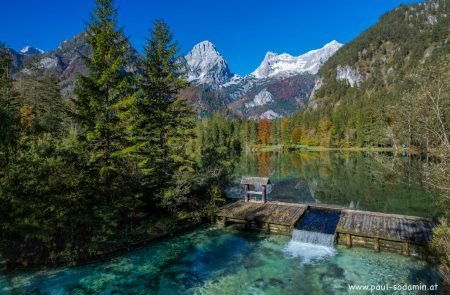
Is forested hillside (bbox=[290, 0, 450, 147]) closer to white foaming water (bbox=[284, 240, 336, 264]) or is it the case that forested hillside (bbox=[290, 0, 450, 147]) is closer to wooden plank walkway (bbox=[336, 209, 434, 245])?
wooden plank walkway (bbox=[336, 209, 434, 245])

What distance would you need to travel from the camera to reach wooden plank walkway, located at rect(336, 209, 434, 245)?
17625 mm

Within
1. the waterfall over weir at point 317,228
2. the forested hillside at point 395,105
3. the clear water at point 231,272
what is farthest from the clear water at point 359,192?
the clear water at point 231,272

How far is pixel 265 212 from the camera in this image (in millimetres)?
24297

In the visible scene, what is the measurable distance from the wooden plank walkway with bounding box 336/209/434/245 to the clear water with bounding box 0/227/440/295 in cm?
128

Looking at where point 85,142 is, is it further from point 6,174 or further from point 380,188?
point 380,188

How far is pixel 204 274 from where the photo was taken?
1555cm

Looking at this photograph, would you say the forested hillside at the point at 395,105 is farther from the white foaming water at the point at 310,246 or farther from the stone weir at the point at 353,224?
the white foaming water at the point at 310,246

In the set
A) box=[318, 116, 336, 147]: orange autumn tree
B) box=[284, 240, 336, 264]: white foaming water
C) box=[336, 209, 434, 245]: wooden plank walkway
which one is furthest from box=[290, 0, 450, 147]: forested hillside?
box=[284, 240, 336, 264]: white foaming water

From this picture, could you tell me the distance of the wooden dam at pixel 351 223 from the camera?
57.9ft

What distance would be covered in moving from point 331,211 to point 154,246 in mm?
16748

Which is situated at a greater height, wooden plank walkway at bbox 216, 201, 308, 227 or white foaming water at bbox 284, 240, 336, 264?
wooden plank walkway at bbox 216, 201, 308, 227

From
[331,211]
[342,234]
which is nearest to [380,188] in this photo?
[331,211]

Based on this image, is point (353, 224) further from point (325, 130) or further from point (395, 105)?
point (325, 130)

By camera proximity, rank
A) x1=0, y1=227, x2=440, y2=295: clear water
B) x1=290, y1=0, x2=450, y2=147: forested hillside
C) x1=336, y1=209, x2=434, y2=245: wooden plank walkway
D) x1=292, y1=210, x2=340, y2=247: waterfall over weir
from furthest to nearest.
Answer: x1=292, y1=210, x2=340, y2=247: waterfall over weir, x1=336, y1=209, x2=434, y2=245: wooden plank walkway, x1=0, y1=227, x2=440, y2=295: clear water, x1=290, y1=0, x2=450, y2=147: forested hillside
